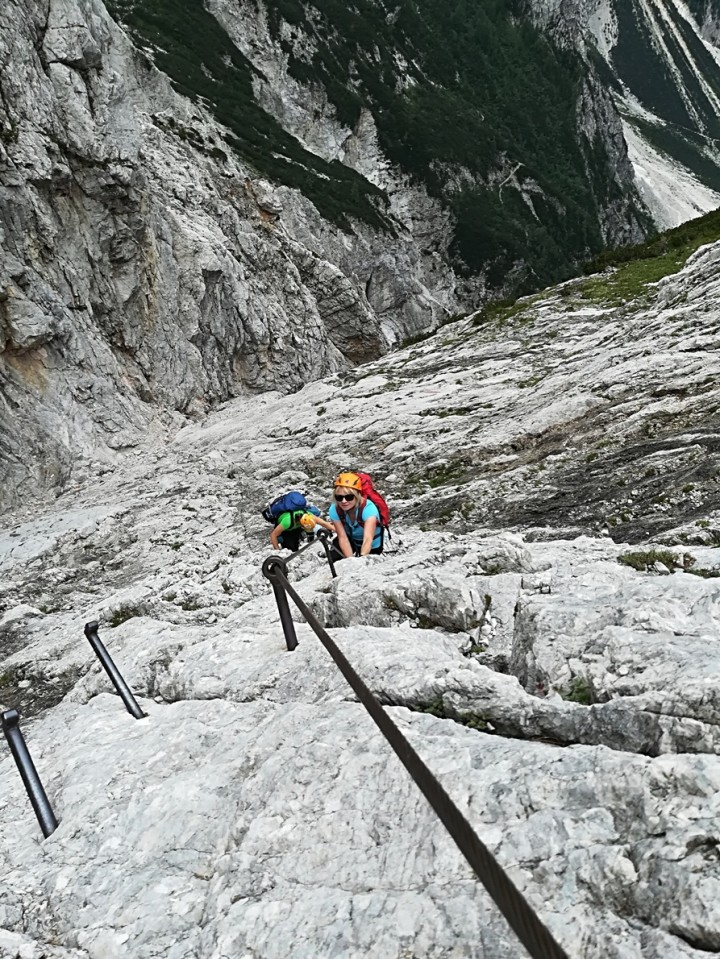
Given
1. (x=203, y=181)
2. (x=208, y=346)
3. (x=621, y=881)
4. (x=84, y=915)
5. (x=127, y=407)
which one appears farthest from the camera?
(x=203, y=181)

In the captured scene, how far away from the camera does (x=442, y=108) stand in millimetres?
73375

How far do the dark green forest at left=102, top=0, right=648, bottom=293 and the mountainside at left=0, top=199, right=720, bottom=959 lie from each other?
124ft

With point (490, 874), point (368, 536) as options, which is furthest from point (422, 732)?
point (368, 536)

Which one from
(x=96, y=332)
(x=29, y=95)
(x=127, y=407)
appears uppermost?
(x=29, y=95)

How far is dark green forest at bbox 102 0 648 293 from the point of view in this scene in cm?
4672

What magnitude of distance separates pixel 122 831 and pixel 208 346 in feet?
91.2

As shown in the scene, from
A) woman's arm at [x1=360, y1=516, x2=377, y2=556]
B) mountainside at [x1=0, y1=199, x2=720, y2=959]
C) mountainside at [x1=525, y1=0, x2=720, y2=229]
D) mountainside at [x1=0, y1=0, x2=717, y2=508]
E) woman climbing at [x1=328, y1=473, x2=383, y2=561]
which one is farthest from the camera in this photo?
mountainside at [x1=525, y1=0, x2=720, y2=229]

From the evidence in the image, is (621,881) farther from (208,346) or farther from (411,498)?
(208,346)

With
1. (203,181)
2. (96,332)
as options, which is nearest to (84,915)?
(96,332)

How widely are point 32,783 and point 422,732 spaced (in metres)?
2.86

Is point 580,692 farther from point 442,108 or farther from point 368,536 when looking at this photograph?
point 442,108

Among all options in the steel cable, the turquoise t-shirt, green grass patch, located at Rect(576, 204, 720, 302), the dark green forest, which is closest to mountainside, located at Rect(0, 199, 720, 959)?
the turquoise t-shirt

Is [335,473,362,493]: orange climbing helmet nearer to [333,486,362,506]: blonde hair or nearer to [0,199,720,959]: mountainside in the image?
[333,486,362,506]: blonde hair

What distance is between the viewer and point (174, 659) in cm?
672
